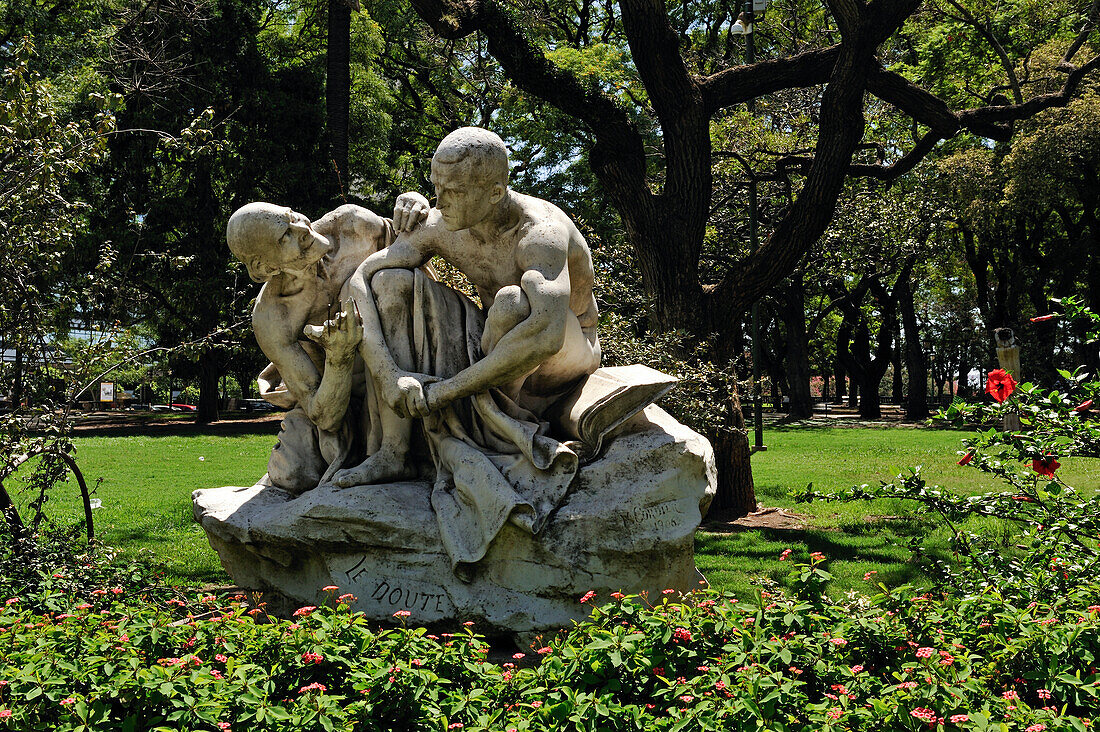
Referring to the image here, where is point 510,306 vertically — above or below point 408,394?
above

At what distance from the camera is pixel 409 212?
4.83m

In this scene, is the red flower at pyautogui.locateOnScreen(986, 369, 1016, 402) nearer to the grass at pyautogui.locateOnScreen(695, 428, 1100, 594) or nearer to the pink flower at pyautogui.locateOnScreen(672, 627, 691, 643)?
the grass at pyautogui.locateOnScreen(695, 428, 1100, 594)

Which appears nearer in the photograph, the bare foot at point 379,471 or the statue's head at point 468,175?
the statue's head at point 468,175

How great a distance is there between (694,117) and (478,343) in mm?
5177

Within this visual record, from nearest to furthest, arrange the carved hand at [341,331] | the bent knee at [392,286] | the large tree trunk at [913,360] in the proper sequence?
the carved hand at [341,331]
the bent knee at [392,286]
the large tree trunk at [913,360]

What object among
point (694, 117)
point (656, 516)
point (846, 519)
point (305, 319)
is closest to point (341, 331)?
point (305, 319)

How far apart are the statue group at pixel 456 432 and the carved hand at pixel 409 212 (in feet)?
0.04

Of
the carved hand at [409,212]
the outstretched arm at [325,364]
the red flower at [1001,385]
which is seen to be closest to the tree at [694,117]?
the carved hand at [409,212]

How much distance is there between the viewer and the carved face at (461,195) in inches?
172

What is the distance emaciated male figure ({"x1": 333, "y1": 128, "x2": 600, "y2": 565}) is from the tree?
170 inches

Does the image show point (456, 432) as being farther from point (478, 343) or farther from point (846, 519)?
point (846, 519)

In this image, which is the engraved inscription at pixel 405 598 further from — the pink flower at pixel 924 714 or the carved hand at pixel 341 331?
the pink flower at pixel 924 714

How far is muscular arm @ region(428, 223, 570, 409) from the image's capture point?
14.2ft

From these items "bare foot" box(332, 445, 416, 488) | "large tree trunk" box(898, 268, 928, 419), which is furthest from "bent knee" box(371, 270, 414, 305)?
"large tree trunk" box(898, 268, 928, 419)
